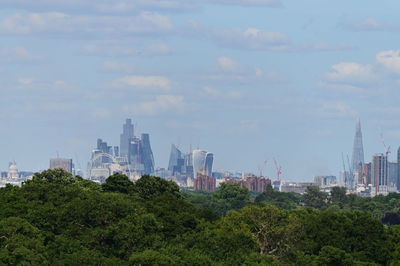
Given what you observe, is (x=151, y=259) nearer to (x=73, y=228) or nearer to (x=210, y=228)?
(x=73, y=228)

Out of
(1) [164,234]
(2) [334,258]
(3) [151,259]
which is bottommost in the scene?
(3) [151,259]

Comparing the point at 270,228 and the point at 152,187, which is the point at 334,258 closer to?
the point at 270,228

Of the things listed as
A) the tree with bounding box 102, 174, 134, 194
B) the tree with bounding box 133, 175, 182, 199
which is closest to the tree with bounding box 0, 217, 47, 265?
the tree with bounding box 102, 174, 134, 194

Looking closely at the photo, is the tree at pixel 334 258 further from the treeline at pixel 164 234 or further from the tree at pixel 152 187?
the tree at pixel 152 187

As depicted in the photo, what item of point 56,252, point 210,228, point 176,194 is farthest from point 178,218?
point 176,194

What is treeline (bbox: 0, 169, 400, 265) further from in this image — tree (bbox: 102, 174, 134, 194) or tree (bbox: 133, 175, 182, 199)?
tree (bbox: 102, 174, 134, 194)

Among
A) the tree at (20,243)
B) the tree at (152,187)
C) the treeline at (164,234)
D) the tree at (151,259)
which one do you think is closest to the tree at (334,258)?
the treeline at (164,234)

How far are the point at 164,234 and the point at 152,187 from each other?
1113 inches

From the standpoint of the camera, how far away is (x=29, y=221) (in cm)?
9125

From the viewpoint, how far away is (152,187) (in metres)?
125

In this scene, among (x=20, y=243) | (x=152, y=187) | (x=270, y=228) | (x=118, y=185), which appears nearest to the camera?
(x=20, y=243)

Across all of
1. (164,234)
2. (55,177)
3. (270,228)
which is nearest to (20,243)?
(164,234)

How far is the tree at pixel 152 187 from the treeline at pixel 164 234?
14.6 metres

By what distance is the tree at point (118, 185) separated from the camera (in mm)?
124000
